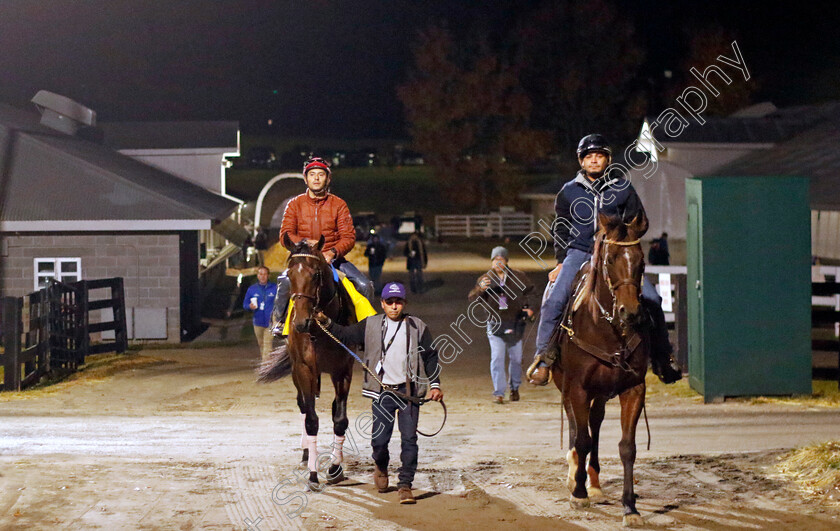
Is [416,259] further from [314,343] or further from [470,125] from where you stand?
[470,125]

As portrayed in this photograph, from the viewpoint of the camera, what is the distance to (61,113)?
3278 centimetres

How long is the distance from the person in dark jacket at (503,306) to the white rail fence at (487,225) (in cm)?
5158

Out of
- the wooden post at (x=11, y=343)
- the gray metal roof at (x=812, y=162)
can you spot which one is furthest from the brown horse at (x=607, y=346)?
the gray metal roof at (x=812, y=162)

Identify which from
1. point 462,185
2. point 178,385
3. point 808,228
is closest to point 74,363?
point 178,385

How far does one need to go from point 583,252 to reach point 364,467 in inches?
130

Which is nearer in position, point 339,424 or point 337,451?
point 337,451

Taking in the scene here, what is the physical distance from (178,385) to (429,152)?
60.5m

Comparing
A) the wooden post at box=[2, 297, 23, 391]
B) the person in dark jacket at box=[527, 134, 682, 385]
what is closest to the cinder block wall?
the wooden post at box=[2, 297, 23, 391]

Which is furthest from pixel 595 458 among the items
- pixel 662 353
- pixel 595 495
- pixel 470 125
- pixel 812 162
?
pixel 470 125

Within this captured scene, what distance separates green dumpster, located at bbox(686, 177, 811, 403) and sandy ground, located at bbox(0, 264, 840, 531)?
658 mm

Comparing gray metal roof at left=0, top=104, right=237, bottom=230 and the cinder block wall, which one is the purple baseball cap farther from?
the cinder block wall

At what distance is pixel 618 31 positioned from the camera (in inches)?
3253

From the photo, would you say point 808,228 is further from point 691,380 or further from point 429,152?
point 429,152

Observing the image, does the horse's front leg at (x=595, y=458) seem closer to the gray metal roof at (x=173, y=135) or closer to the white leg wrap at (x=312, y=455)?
the white leg wrap at (x=312, y=455)
